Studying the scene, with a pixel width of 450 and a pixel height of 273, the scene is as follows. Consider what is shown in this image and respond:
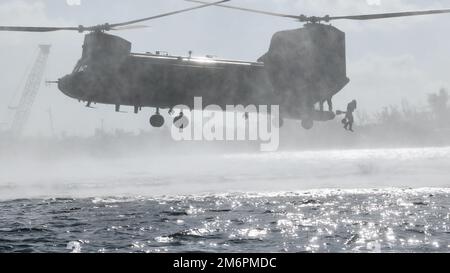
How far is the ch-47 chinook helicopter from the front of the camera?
89.3ft

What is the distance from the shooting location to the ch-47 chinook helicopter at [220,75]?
2722cm

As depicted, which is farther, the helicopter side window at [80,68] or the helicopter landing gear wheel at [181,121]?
the helicopter landing gear wheel at [181,121]

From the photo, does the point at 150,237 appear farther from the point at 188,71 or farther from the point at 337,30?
the point at 337,30

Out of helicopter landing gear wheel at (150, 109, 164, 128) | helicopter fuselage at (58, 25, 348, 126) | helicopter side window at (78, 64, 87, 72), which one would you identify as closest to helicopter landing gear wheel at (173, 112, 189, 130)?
helicopter landing gear wheel at (150, 109, 164, 128)

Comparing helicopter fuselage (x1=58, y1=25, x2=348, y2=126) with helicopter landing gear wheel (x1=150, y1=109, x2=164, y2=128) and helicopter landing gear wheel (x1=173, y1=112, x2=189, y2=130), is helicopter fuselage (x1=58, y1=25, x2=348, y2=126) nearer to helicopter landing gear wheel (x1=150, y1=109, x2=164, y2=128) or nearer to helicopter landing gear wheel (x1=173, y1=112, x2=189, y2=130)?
helicopter landing gear wheel (x1=150, y1=109, x2=164, y2=128)

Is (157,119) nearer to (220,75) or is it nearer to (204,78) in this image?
(204,78)

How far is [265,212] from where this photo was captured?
1382 inches

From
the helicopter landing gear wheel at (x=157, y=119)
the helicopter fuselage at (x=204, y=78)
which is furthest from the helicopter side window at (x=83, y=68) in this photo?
the helicopter landing gear wheel at (x=157, y=119)

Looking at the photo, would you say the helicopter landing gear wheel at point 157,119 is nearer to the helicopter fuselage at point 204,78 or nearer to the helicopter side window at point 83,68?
the helicopter fuselage at point 204,78

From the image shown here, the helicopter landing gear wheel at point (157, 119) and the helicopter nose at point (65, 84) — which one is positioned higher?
the helicopter nose at point (65, 84)

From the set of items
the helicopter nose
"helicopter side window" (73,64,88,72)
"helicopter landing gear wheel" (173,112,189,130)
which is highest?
"helicopter side window" (73,64,88,72)

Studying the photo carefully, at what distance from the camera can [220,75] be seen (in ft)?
93.9

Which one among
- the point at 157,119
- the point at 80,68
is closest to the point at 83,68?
the point at 80,68
